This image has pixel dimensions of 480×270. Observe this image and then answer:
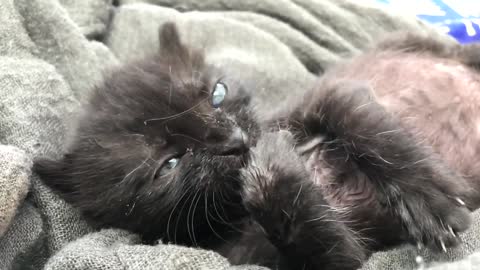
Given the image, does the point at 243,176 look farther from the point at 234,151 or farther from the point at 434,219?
the point at 434,219

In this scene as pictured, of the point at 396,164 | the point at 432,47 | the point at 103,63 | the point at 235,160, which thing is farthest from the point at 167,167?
the point at 432,47

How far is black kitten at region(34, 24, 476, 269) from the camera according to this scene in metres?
1.04

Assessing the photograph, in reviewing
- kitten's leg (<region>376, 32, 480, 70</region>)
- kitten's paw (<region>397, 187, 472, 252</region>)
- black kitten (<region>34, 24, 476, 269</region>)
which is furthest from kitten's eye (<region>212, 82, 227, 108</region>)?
kitten's leg (<region>376, 32, 480, 70</region>)

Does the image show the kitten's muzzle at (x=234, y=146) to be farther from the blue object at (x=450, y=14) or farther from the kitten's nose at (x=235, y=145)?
the blue object at (x=450, y=14)

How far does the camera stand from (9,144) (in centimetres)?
122

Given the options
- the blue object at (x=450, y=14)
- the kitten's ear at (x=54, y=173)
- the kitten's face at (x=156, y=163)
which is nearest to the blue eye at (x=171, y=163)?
the kitten's face at (x=156, y=163)

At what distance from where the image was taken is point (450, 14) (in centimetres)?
244

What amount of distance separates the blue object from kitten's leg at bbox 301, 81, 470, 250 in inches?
48.0

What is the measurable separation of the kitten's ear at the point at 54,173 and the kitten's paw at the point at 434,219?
81 centimetres

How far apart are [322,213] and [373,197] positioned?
226mm

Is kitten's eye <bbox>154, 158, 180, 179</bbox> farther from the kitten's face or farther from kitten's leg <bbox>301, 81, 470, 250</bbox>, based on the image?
kitten's leg <bbox>301, 81, 470, 250</bbox>

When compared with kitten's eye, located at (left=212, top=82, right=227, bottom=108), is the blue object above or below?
below

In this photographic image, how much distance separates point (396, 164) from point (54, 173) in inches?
32.4

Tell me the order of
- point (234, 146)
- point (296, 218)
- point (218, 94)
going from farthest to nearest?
point (218, 94)
point (234, 146)
point (296, 218)
